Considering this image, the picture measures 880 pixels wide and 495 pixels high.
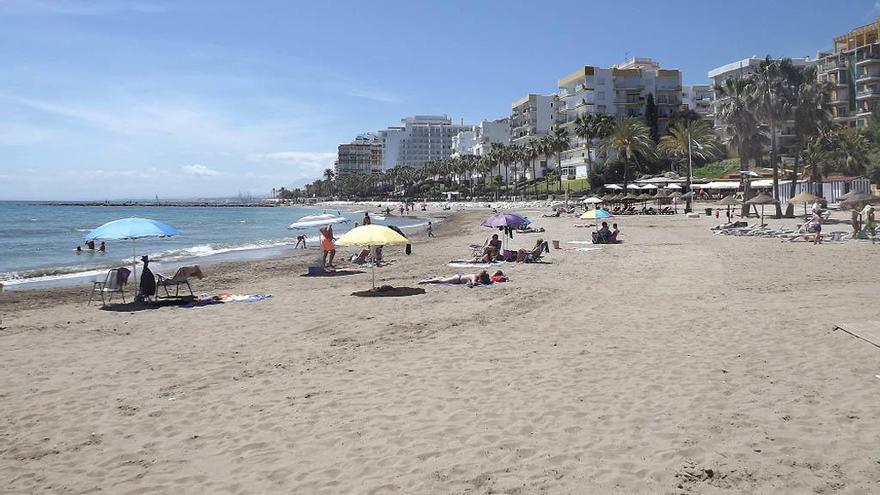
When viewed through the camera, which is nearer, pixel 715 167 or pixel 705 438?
pixel 705 438

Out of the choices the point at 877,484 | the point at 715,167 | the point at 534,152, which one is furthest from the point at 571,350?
the point at 534,152

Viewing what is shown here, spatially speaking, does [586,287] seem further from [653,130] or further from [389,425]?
[653,130]

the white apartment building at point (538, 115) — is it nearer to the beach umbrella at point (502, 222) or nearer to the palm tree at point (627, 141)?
the palm tree at point (627, 141)

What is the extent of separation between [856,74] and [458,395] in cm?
9237

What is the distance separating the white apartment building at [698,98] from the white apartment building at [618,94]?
8.25 m

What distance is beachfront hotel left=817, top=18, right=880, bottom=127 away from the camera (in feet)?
246

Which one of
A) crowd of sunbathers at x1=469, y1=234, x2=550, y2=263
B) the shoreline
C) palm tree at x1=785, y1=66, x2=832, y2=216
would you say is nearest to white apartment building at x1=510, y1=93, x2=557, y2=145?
palm tree at x1=785, y1=66, x2=832, y2=216

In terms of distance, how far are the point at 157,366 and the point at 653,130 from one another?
87.3 metres

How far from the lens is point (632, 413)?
226 inches

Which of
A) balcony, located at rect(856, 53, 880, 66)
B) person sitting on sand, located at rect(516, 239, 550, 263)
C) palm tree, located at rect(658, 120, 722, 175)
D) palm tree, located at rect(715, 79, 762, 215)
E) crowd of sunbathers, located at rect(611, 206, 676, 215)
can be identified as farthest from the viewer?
balcony, located at rect(856, 53, 880, 66)

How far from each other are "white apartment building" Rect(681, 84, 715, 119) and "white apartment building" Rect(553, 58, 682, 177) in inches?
325

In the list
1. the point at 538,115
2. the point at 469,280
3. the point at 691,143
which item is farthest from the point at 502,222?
the point at 538,115

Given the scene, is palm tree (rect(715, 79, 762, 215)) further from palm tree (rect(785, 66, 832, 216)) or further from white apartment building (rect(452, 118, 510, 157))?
white apartment building (rect(452, 118, 510, 157))

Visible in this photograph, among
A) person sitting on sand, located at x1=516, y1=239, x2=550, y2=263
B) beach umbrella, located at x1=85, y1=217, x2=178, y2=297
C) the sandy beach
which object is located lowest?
the sandy beach
